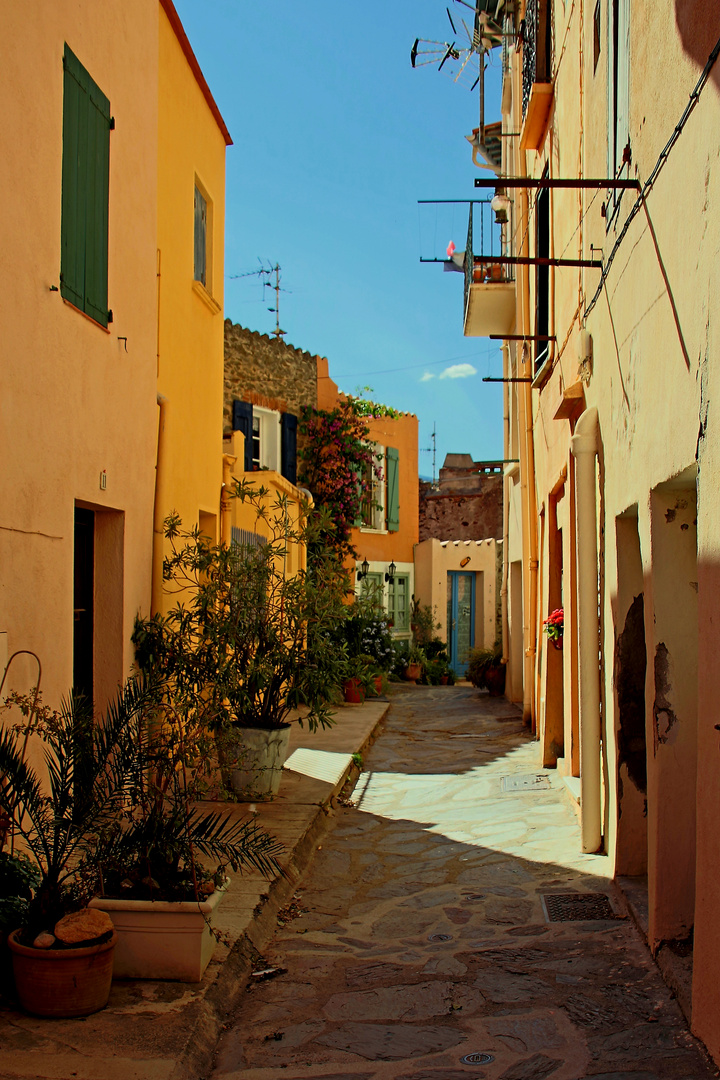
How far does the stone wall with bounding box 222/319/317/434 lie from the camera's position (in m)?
15.9

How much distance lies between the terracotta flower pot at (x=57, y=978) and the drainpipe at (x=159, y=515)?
3.77 meters

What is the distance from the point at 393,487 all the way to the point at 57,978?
18.0m

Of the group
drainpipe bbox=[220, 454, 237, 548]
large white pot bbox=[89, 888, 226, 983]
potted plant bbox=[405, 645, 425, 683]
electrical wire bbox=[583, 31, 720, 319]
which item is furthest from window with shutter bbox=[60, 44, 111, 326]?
potted plant bbox=[405, 645, 425, 683]

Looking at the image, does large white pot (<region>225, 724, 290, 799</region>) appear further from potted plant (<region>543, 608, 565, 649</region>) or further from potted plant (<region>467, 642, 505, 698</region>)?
potted plant (<region>467, 642, 505, 698</region>)

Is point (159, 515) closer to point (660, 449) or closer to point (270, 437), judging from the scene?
point (660, 449)

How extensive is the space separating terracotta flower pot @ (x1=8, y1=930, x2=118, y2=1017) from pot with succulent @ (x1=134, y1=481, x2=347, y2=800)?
322 cm

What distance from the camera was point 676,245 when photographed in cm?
385

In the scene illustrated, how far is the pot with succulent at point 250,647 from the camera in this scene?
6.97 metres

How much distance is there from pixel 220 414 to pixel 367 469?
9.52 metres

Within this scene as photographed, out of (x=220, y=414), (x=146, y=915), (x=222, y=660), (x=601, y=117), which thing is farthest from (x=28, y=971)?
(x=220, y=414)

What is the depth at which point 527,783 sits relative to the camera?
8.83 m

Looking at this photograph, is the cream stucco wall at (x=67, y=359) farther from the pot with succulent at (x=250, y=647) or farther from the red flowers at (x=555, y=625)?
the red flowers at (x=555, y=625)

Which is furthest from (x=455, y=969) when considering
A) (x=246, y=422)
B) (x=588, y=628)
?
(x=246, y=422)

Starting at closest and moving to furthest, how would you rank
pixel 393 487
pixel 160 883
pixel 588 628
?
1. pixel 160 883
2. pixel 588 628
3. pixel 393 487
